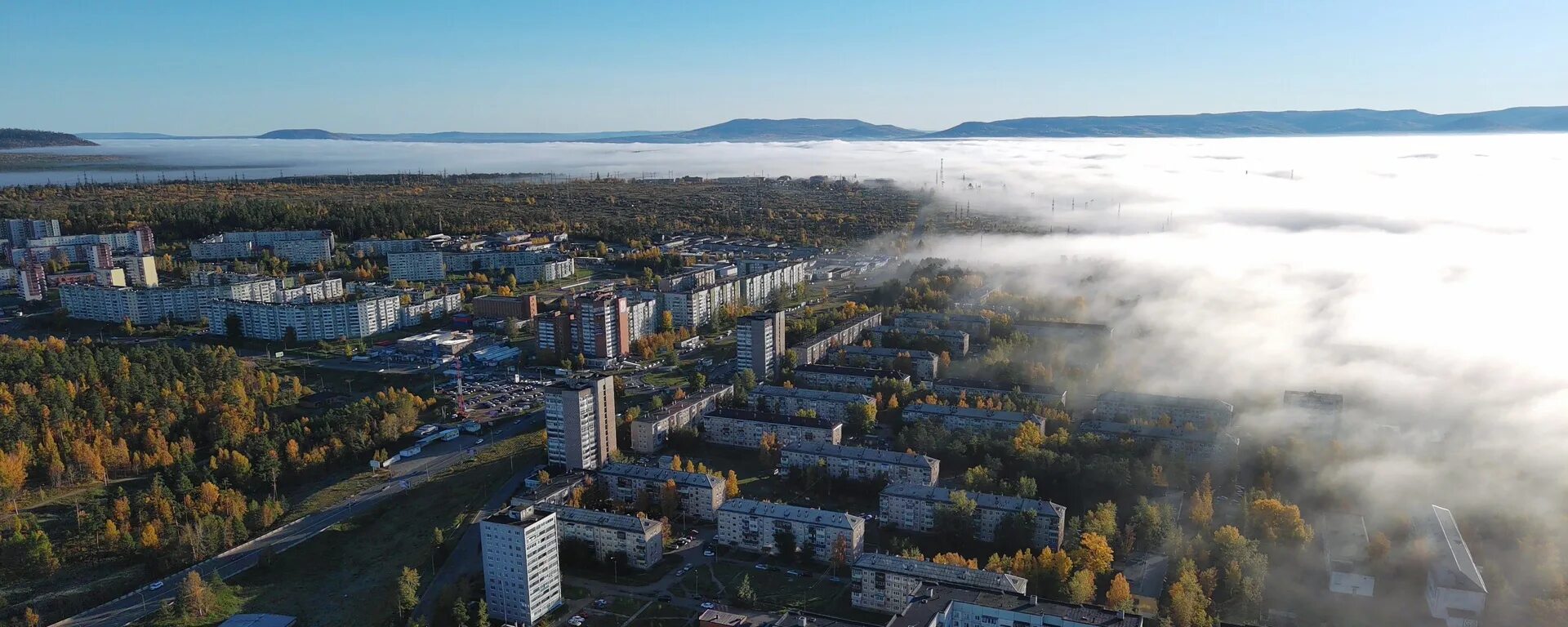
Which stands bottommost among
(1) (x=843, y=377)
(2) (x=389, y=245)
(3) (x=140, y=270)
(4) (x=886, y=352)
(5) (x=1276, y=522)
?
(5) (x=1276, y=522)

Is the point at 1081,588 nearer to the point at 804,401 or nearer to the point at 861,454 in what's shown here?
the point at 861,454

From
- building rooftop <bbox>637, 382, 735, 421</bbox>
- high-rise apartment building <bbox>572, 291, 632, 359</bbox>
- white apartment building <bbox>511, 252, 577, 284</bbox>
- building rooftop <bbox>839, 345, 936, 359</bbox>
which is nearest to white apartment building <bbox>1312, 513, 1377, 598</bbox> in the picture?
building rooftop <bbox>839, 345, 936, 359</bbox>

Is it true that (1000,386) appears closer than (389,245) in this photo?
Yes

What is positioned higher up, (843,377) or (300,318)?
(300,318)

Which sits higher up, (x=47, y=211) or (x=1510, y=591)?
(x=47, y=211)

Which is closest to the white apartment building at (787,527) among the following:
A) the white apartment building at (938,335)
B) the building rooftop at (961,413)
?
the building rooftop at (961,413)

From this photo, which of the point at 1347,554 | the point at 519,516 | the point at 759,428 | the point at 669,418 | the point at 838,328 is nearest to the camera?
the point at 519,516

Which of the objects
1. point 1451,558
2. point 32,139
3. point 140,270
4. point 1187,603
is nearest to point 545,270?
point 140,270

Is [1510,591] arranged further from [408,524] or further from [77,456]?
[77,456]

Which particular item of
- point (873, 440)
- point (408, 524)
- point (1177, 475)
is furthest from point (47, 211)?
point (1177, 475)
